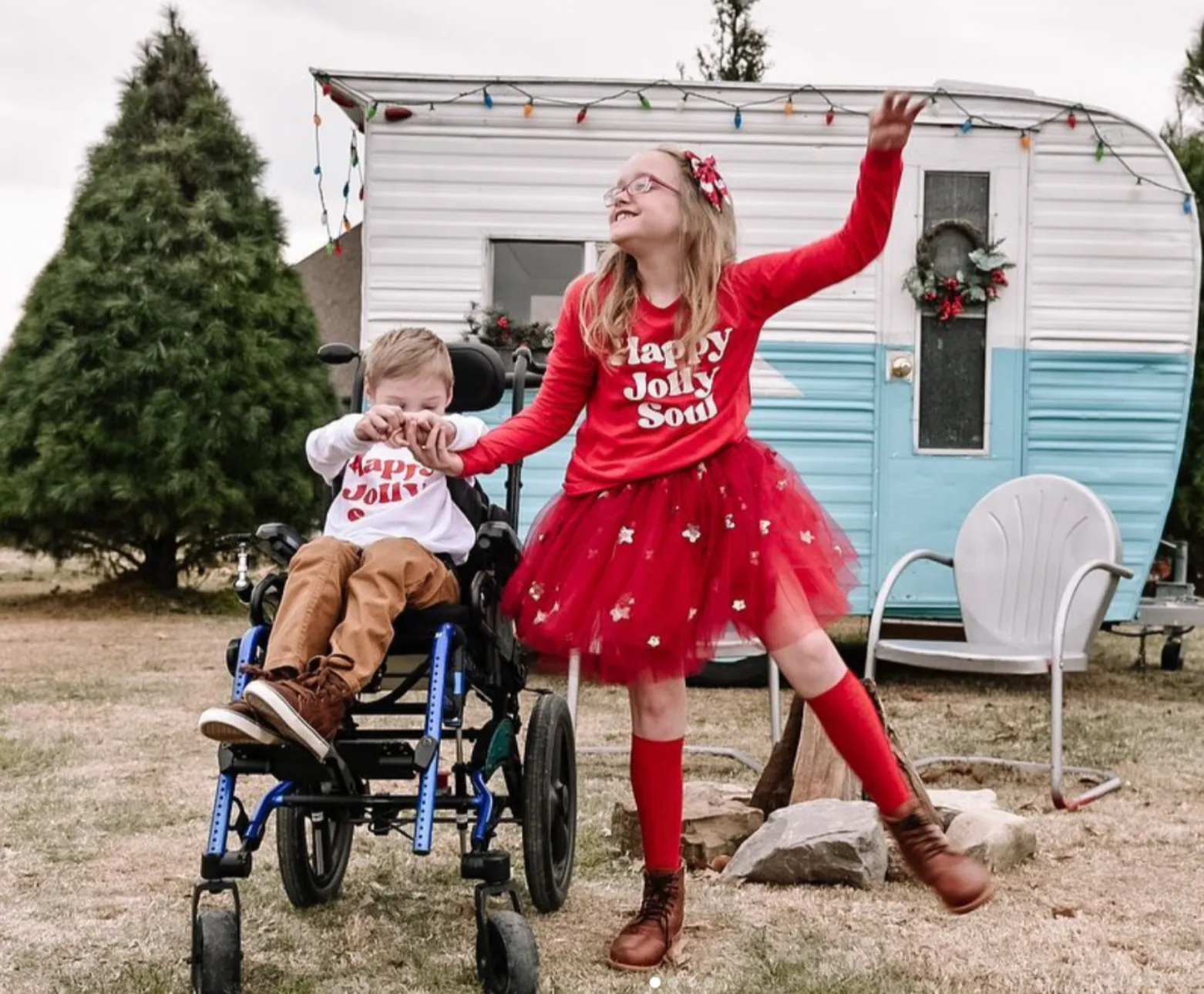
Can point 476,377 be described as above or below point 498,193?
below

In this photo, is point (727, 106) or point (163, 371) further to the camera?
point (163, 371)

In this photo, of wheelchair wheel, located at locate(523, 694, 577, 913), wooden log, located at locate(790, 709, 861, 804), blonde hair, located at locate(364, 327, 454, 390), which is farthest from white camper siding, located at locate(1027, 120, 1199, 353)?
blonde hair, located at locate(364, 327, 454, 390)

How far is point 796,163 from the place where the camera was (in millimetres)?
7102

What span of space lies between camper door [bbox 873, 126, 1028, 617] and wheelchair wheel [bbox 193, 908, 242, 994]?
4.93m

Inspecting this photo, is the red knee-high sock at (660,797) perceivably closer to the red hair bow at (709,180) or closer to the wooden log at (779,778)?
the red hair bow at (709,180)

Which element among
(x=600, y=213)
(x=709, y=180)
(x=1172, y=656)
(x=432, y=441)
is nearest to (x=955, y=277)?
(x=600, y=213)

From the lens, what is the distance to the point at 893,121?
243 centimetres

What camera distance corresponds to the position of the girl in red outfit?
103 inches

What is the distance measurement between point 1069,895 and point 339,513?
1815 mm

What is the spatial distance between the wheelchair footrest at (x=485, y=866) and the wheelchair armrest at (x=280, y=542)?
0.72 meters

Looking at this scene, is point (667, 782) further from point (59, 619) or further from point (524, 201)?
point (59, 619)

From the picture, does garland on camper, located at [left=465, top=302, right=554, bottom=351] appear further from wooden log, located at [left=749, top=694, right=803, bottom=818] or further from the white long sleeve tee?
the white long sleeve tee

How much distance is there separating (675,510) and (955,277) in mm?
4766

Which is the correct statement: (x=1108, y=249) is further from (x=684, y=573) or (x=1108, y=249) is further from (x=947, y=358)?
(x=684, y=573)
